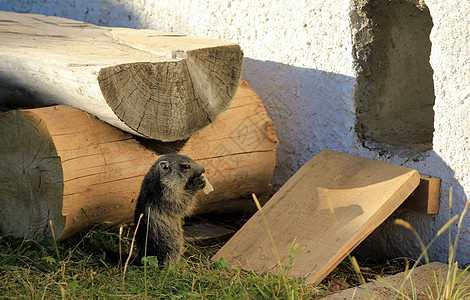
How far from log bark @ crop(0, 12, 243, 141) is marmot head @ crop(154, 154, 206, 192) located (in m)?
0.14

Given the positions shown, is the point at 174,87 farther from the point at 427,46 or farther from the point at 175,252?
the point at 427,46

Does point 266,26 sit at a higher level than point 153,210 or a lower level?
higher

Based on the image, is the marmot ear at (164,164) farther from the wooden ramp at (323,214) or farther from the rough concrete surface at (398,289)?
the rough concrete surface at (398,289)

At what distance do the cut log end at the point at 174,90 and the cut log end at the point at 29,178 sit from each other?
56 centimetres

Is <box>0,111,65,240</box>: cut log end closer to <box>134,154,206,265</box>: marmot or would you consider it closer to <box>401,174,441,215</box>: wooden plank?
<box>134,154,206,265</box>: marmot

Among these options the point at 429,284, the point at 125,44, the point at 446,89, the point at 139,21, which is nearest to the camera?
the point at 429,284

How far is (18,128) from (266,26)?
1981mm

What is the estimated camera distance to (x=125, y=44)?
13.4 feet

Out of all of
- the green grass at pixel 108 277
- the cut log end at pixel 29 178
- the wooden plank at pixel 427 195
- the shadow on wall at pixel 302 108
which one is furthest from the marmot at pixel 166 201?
the wooden plank at pixel 427 195

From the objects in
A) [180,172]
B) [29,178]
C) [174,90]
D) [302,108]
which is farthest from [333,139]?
[29,178]

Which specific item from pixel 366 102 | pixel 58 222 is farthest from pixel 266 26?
pixel 58 222

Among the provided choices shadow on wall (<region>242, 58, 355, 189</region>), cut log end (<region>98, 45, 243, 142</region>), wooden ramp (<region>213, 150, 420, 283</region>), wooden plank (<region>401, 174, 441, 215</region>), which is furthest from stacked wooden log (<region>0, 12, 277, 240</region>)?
wooden plank (<region>401, 174, 441, 215</region>)

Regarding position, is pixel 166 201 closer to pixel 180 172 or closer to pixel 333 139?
pixel 180 172

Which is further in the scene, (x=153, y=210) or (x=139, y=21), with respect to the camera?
Result: (x=139, y=21)
